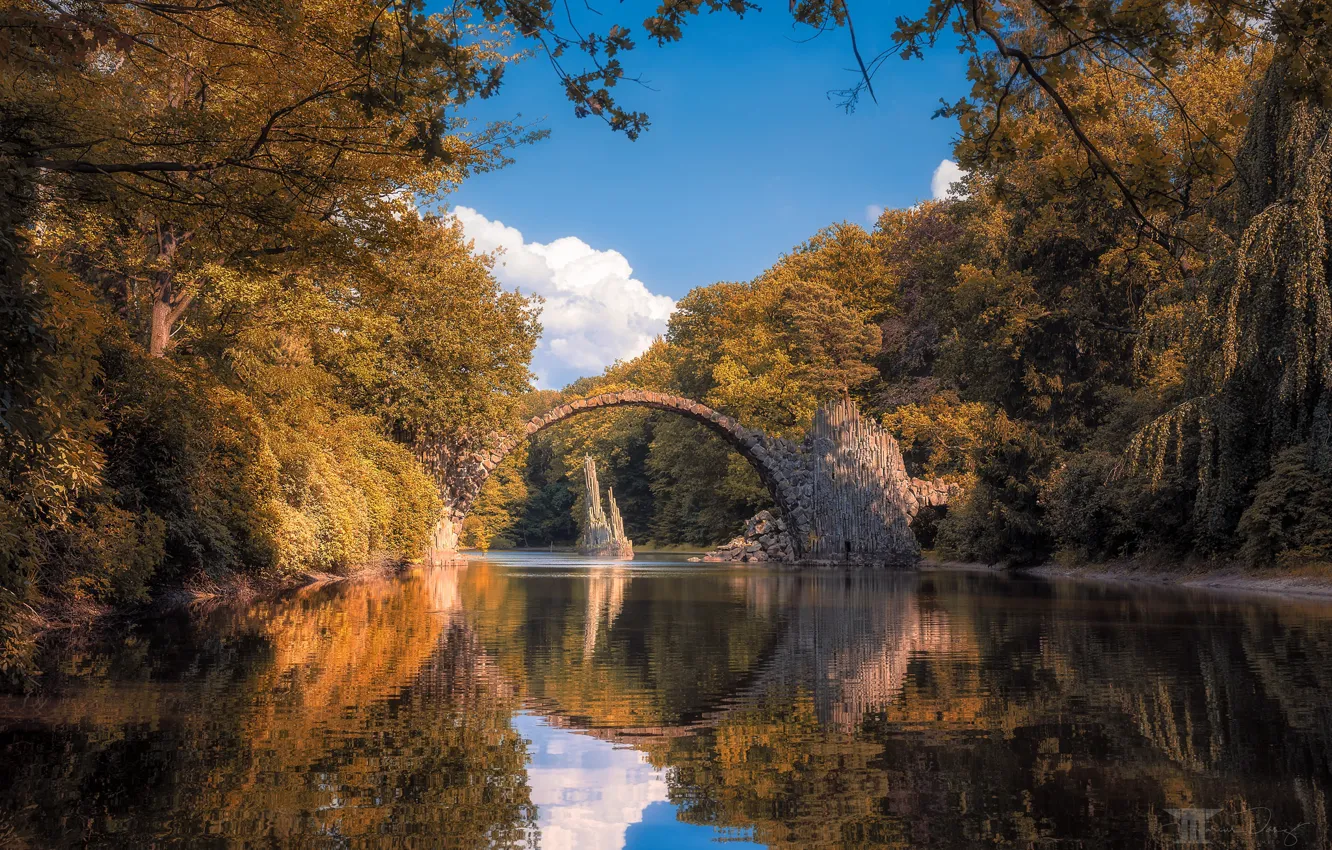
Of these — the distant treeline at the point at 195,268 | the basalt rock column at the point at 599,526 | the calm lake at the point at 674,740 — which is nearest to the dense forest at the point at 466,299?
the distant treeline at the point at 195,268

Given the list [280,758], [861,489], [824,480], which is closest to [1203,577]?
[861,489]

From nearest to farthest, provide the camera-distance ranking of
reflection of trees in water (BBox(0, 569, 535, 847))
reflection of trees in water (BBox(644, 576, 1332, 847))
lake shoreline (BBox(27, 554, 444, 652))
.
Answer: reflection of trees in water (BBox(0, 569, 535, 847)) → reflection of trees in water (BBox(644, 576, 1332, 847)) → lake shoreline (BBox(27, 554, 444, 652))

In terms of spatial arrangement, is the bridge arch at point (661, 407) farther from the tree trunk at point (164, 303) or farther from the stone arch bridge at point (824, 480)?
the tree trunk at point (164, 303)

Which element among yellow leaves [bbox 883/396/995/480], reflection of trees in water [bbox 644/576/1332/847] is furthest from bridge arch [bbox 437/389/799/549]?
reflection of trees in water [bbox 644/576/1332/847]

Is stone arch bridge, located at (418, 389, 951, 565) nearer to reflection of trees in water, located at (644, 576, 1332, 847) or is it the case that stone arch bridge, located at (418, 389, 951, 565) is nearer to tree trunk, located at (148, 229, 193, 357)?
tree trunk, located at (148, 229, 193, 357)

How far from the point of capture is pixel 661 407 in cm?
4006

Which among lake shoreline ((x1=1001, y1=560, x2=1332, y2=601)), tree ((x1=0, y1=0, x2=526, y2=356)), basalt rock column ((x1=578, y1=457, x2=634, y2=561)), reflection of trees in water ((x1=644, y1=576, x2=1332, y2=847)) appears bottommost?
reflection of trees in water ((x1=644, y1=576, x2=1332, y2=847))

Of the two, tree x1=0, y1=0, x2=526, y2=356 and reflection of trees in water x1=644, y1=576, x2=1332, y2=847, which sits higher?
tree x1=0, y1=0, x2=526, y2=356

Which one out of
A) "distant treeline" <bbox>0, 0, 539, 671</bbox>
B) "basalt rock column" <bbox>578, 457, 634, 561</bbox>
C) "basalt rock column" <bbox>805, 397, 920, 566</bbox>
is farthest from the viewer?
"basalt rock column" <bbox>578, 457, 634, 561</bbox>

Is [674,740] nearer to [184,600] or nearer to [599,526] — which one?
[184,600]

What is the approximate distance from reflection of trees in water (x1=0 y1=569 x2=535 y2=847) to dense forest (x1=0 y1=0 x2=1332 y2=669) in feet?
4.25

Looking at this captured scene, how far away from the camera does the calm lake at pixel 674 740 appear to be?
3.87 meters

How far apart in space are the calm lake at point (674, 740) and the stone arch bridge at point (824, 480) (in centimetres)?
2247

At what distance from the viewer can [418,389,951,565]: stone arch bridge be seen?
33.5 meters
